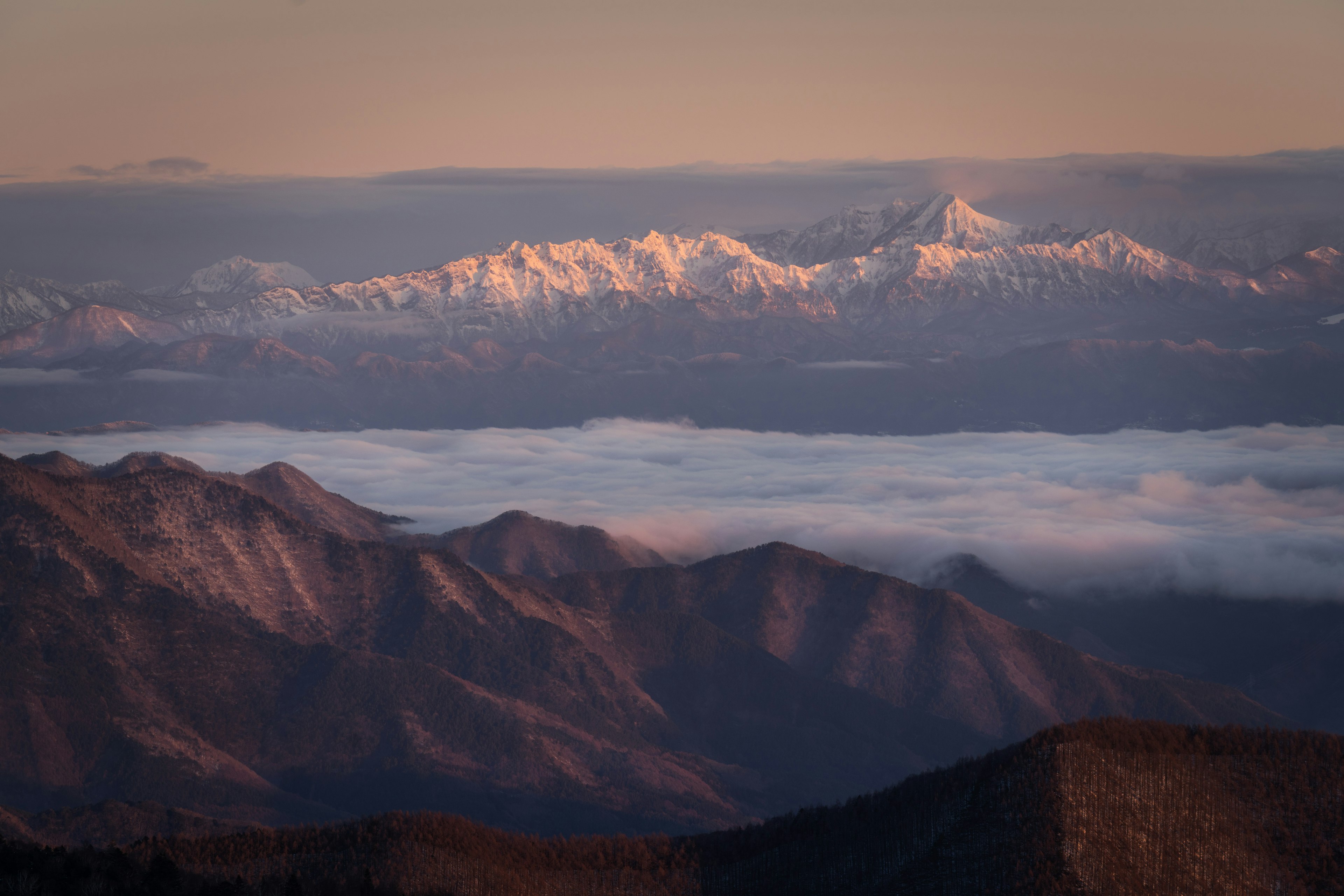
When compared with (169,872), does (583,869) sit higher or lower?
lower

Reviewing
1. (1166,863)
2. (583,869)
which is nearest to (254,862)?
(583,869)

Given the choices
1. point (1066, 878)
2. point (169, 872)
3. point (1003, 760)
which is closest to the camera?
point (1066, 878)

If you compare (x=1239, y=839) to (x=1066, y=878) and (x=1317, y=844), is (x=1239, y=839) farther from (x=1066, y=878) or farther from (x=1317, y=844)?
(x=1066, y=878)

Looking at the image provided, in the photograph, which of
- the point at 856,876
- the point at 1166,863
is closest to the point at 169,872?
the point at 856,876

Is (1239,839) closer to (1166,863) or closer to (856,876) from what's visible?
(1166,863)

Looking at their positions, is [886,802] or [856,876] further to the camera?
[886,802]

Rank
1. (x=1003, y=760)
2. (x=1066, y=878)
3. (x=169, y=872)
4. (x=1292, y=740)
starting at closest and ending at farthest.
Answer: (x=1066, y=878)
(x=169, y=872)
(x=1003, y=760)
(x=1292, y=740)
